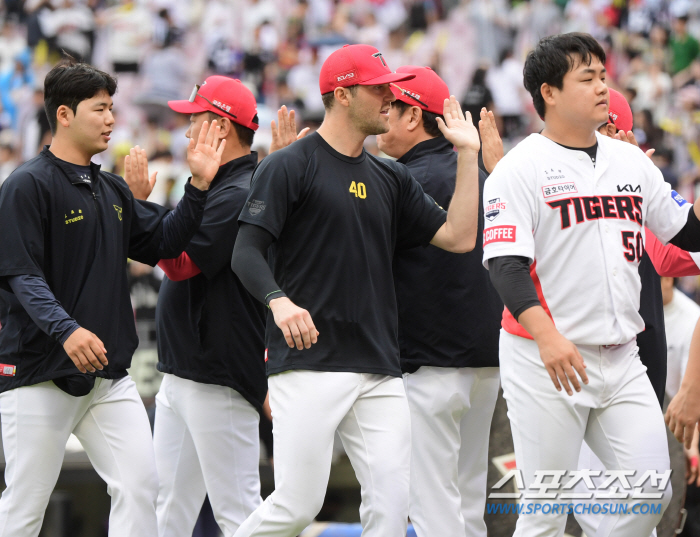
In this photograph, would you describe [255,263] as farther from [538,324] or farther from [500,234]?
[538,324]

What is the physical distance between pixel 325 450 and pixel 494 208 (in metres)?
1.24

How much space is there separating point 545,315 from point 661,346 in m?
1.32

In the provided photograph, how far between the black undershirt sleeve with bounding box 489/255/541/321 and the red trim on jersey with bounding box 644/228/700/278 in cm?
116

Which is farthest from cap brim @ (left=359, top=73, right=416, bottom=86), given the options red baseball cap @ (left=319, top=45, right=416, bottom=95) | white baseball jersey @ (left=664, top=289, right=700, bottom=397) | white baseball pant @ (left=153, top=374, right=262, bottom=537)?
white baseball jersey @ (left=664, top=289, right=700, bottom=397)

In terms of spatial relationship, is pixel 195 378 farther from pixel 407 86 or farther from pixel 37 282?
pixel 407 86

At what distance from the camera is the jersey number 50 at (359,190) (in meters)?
4.05

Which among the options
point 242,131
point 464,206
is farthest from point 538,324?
point 242,131

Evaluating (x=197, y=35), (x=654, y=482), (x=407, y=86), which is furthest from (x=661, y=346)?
(x=197, y=35)

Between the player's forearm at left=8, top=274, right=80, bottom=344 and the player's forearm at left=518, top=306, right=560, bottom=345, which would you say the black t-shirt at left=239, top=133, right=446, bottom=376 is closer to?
the player's forearm at left=518, top=306, right=560, bottom=345

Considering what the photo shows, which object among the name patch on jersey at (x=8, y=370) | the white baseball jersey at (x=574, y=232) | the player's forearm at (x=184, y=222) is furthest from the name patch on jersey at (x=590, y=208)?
the name patch on jersey at (x=8, y=370)

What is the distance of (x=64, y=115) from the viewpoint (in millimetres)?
4504

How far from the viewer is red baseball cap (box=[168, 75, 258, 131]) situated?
16.7 feet

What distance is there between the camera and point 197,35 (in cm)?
1712

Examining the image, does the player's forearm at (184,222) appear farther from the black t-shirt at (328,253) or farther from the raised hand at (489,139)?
the raised hand at (489,139)
